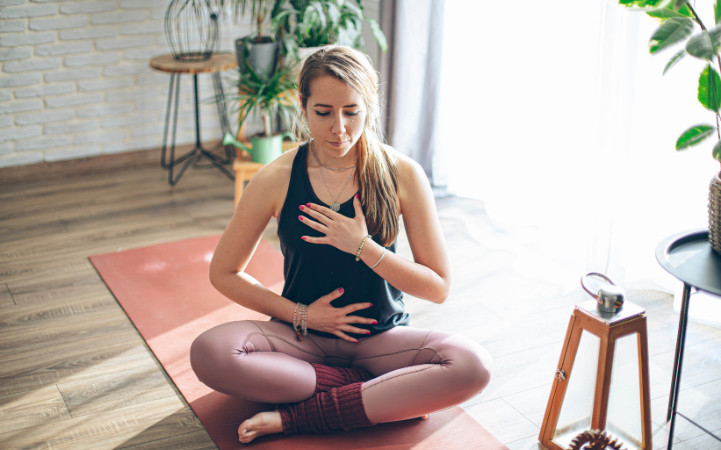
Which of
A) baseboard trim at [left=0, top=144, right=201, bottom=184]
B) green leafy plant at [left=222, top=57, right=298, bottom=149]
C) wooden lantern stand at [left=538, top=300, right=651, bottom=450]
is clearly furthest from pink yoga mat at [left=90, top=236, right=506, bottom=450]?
baseboard trim at [left=0, top=144, right=201, bottom=184]

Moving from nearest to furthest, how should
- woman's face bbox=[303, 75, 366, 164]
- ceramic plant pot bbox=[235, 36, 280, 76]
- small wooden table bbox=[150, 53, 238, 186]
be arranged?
woman's face bbox=[303, 75, 366, 164], ceramic plant pot bbox=[235, 36, 280, 76], small wooden table bbox=[150, 53, 238, 186]

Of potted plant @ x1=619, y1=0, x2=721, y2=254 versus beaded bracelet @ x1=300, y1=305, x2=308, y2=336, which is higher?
potted plant @ x1=619, y1=0, x2=721, y2=254

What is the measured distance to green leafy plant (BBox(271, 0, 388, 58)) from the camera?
115 inches

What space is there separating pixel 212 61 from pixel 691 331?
2.25 metres

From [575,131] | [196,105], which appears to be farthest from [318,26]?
[575,131]

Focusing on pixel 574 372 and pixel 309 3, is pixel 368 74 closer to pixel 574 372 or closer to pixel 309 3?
pixel 574 372

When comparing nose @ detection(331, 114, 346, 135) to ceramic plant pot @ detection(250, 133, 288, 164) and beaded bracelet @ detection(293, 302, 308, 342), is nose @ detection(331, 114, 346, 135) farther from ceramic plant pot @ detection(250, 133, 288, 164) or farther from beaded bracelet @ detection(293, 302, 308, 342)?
ceramic plant pot @ detection(250, 133, 288, 164)

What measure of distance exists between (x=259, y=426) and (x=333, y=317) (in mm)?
289

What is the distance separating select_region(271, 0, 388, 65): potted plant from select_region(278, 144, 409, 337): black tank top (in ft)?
4.00

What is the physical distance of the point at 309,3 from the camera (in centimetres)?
296

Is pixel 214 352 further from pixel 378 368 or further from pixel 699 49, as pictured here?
pixel 699 49

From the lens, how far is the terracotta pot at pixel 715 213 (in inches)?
60.2

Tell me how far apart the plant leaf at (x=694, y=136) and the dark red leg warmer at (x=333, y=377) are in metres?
0.85

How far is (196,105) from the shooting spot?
3.51 m
